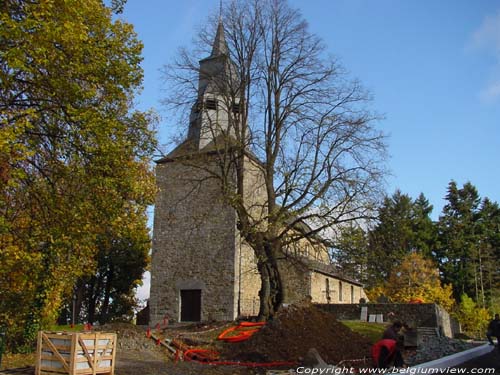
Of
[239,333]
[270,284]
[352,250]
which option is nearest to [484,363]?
[352,250]

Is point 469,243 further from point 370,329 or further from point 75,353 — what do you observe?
point 75,353

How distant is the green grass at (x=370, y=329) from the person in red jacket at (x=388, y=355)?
8904 mm

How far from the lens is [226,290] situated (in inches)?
1050

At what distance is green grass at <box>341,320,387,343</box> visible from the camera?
18.6 meters

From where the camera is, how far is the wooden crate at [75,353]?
32.4 ft

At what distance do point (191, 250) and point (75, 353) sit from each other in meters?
18.8

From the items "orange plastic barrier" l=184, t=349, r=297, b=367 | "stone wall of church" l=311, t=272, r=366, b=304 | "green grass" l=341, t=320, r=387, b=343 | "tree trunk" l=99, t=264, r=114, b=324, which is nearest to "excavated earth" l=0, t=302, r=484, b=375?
"orange plastic barrier" l=184, t=349, r=297, b=367

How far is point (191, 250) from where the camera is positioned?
2864 cm

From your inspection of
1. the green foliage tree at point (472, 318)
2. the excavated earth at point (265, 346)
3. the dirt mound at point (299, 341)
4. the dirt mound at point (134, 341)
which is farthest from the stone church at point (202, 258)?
the green foliage tree at point (472, 318)

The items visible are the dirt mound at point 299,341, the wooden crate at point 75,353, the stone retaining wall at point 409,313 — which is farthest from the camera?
the stone retaining wall at point 409,313

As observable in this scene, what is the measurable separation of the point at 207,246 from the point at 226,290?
2990mm

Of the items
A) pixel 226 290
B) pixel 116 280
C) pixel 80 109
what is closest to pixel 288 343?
pixel 80 109

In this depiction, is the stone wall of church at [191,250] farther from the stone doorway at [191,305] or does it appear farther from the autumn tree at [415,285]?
the autumn tree at [415,285]

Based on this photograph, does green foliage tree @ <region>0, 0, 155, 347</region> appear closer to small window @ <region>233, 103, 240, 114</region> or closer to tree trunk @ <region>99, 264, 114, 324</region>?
small window @ <region>233, 103, 240, 114</region>
